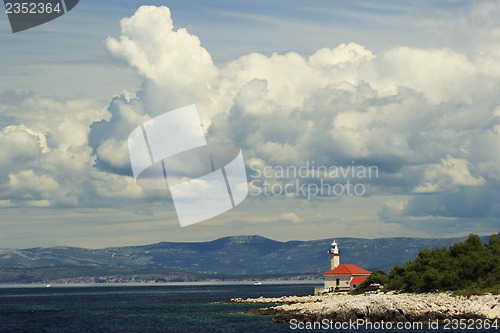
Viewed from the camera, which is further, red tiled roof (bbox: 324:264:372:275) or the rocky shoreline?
red tiled roof (bbox: 324:264:372:275)

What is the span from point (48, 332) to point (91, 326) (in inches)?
283

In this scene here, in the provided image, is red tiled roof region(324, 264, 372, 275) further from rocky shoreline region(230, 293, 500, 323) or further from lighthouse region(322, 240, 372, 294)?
rocky shoreline region(230, 293, 500, 323)

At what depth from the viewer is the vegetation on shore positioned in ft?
297

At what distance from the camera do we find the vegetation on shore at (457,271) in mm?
90625

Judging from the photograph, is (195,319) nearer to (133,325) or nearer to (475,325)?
(133,325)

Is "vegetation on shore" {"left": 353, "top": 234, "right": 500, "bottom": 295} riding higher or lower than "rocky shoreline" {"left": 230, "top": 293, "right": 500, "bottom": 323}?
higher

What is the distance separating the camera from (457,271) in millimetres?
93500

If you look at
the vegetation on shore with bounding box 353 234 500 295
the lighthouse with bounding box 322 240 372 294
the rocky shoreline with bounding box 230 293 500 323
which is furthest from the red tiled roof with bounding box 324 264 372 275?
the rocky shoreline with bounding box 230 293 500 323

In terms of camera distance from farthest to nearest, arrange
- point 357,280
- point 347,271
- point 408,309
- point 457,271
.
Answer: point 347,271 → point 357,280 → point 457,271 → point 408,309

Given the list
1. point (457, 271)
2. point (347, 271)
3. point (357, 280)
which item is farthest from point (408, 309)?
point (347, 271)

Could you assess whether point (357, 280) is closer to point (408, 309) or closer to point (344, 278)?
point (344, 278)

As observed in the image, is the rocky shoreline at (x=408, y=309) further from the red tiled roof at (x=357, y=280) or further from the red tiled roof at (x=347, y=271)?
the red tiled roof at (x=347, y=271)

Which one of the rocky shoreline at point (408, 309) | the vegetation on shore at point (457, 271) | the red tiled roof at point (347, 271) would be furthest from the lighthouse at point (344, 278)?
the rocky shoreline at point (408, 309)

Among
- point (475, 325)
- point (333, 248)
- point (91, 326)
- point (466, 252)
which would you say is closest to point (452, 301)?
point (475, 325)
